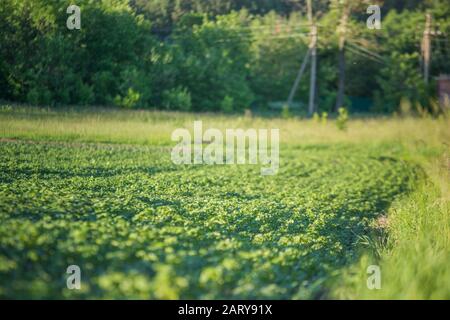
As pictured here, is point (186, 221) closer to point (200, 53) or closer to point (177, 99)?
point (177, 99)

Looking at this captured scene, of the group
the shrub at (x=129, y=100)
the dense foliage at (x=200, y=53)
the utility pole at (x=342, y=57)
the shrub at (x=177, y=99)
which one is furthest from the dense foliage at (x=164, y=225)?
the utility pole at (x=342, y=57)

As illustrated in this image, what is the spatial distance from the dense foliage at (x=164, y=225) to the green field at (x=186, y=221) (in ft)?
0.06

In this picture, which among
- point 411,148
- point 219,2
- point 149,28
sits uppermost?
point 219,2

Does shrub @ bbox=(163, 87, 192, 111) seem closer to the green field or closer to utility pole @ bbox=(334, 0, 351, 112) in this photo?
the green field

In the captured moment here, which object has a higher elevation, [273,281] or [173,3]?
[173,3]

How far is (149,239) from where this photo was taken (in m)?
5.08

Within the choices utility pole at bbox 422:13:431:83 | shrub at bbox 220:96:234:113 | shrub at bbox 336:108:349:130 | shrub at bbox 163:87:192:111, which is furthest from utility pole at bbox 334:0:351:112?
shrub at bbox 163:87:192:111

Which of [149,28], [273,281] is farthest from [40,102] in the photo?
[273,281]

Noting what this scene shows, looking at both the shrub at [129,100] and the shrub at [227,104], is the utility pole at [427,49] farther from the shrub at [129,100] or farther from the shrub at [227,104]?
the shrub at [129,100]

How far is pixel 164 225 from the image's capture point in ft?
19.3

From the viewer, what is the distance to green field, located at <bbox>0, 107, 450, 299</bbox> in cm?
438

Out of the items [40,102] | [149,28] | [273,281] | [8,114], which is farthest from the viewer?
[149,28]

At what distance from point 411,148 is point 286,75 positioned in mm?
8529

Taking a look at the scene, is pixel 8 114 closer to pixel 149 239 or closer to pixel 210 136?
pixel 149 239
